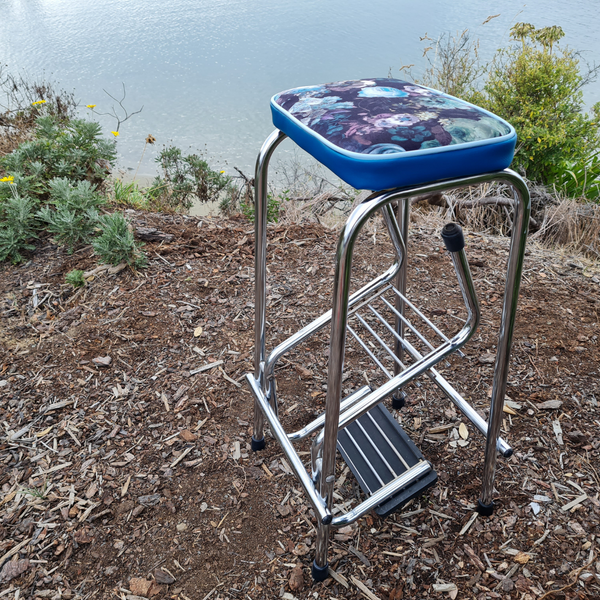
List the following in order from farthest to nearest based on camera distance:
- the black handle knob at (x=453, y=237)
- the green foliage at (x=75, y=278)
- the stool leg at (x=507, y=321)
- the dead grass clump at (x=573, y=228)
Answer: the dead grass clump at (x=573, y=228) → the green foliage at (x=75, y=278) → the black handle knob at (x=453, y=237) → the stool leg at (x=507, y=321)

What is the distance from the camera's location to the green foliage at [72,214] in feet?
6.91

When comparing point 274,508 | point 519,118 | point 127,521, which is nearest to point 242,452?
point 274,508

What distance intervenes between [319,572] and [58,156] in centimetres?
230

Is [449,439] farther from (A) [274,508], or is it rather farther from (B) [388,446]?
(A) [274,508]

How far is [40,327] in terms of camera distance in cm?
185

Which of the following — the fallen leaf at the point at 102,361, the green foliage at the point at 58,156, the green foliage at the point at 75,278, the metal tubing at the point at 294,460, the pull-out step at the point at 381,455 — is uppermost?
the green foliage at the point at 58,156

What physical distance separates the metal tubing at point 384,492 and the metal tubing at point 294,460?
0.04 metres

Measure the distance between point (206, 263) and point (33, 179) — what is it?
3.24 feet

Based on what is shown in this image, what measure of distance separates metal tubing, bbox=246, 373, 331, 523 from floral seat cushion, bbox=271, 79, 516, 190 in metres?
0.63

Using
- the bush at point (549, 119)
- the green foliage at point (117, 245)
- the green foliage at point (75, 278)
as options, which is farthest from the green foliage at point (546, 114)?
the green foliage at point (75, 278)

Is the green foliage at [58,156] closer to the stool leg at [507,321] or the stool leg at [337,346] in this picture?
the stool leg at [337,346]

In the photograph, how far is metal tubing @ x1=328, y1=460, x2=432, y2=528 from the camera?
103 centimetres

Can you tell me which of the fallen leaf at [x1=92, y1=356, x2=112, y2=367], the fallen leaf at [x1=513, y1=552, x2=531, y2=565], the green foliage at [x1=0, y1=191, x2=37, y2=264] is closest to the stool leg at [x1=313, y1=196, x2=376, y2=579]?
the fallen leaf at [x1=513, y1=552, x2=531, y2=565]

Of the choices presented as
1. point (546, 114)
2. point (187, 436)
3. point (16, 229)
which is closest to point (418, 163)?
point (187, 436)
